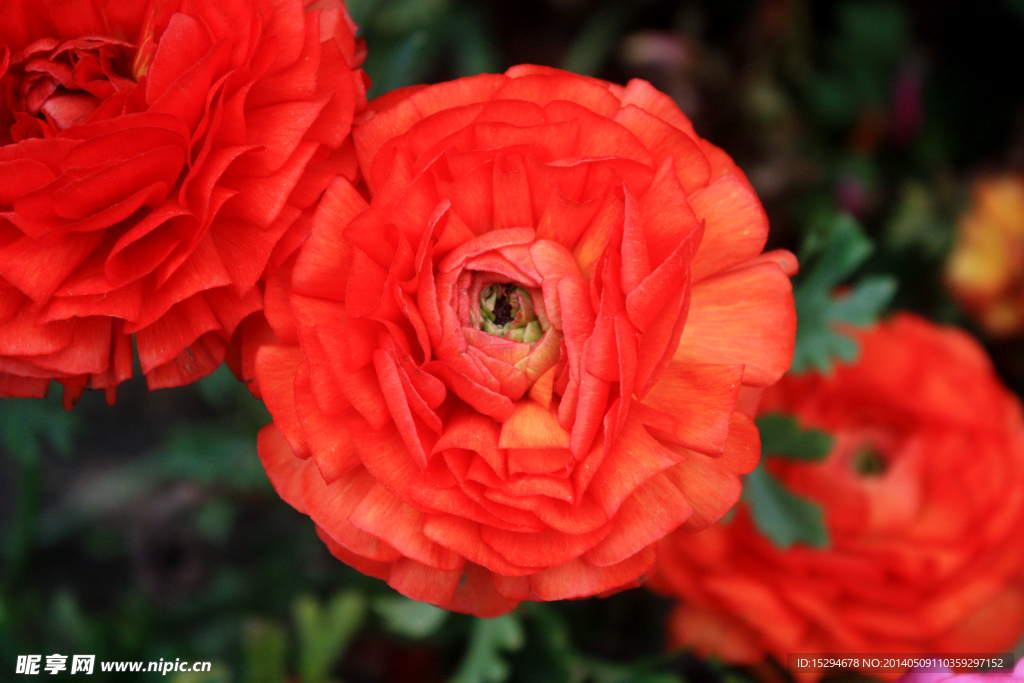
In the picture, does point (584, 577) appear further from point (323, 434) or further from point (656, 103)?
point (656, 103)

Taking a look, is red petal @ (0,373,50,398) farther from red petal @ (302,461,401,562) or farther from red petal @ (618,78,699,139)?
red petal @ (618,78,699,139)

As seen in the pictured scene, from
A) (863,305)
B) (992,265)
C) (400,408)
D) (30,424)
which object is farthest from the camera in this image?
(992,265)

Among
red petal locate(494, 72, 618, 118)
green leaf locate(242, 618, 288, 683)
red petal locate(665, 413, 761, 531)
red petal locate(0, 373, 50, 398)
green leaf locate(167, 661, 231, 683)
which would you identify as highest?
red petal locate(494, 72, 618, 118)

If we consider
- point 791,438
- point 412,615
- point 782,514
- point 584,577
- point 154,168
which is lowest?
point 412,615

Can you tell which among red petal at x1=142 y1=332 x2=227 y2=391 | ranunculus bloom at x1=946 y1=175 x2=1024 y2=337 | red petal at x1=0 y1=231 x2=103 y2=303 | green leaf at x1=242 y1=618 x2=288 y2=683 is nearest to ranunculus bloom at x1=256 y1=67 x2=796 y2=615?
red petal at x1=142 y1=332 x2=227 y2=391

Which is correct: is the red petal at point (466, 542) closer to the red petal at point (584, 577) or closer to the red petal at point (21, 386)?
the red petal at point (584, 577)

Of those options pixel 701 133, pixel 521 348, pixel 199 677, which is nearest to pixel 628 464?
pixel 521 348

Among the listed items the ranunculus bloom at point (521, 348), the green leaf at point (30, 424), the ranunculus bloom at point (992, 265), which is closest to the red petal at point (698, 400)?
the ranunculus bloom at point (521, 348)
